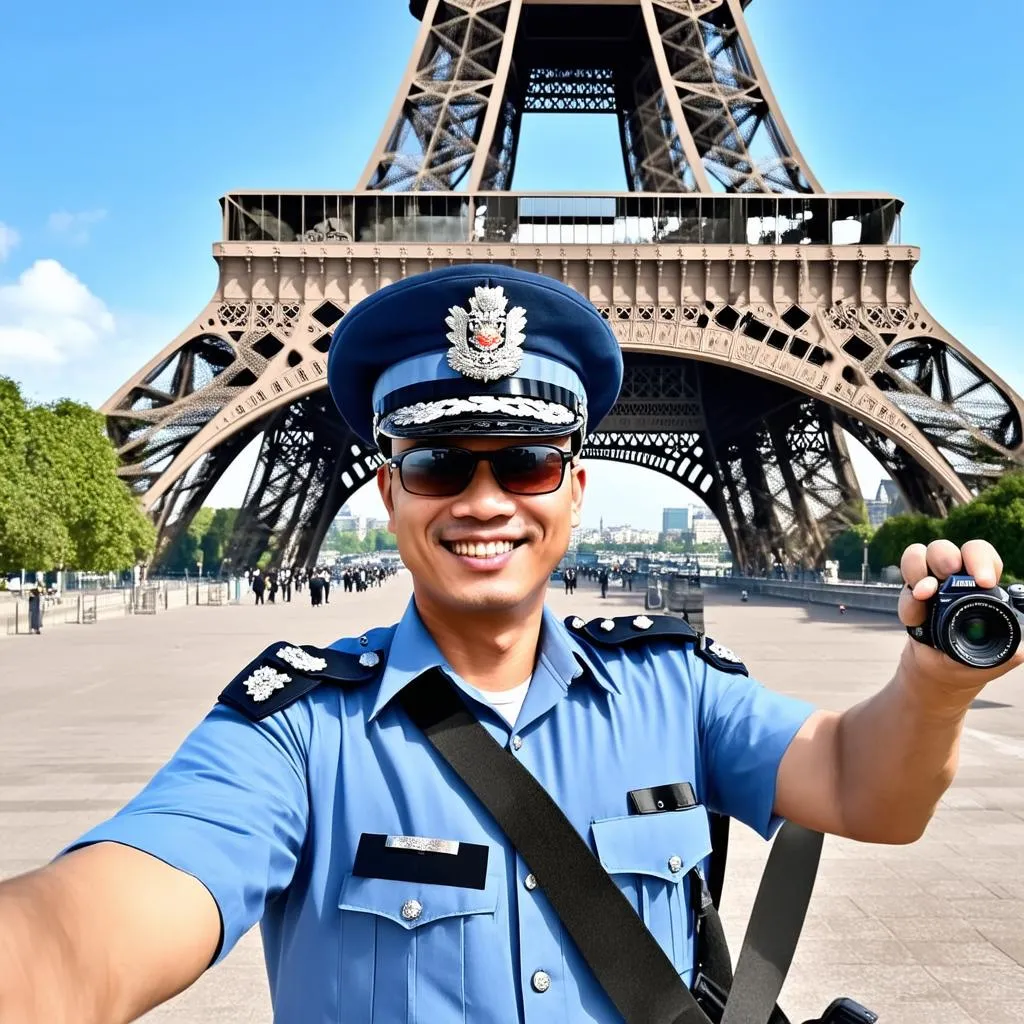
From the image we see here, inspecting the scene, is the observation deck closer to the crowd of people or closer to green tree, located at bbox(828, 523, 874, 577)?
the crowd of people

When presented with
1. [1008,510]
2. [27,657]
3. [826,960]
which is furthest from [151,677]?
[1008,510]

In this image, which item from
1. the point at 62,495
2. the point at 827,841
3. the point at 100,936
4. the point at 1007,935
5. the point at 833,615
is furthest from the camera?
the point at 833,615

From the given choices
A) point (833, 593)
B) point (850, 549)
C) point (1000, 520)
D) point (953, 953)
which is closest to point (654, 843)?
point (953, 953)

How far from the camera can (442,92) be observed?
106ft

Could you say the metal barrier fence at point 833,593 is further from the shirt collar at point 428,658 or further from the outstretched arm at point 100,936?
the outstretched arm at point 100,936

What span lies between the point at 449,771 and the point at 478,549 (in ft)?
1.26

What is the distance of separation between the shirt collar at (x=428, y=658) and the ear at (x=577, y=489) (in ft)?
0.80

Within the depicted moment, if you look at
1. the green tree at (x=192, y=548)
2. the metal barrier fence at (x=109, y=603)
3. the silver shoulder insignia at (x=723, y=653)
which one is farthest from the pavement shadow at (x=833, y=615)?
the green tree at (x=192, y=548)

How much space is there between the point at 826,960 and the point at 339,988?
3.54 m

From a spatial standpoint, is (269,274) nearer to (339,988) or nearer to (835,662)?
(835,662)

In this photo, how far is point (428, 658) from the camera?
1.77 m

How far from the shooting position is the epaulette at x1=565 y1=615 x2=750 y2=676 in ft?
6.45

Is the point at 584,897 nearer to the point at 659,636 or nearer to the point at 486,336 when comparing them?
the point at 659,636

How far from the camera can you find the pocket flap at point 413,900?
1564mm
